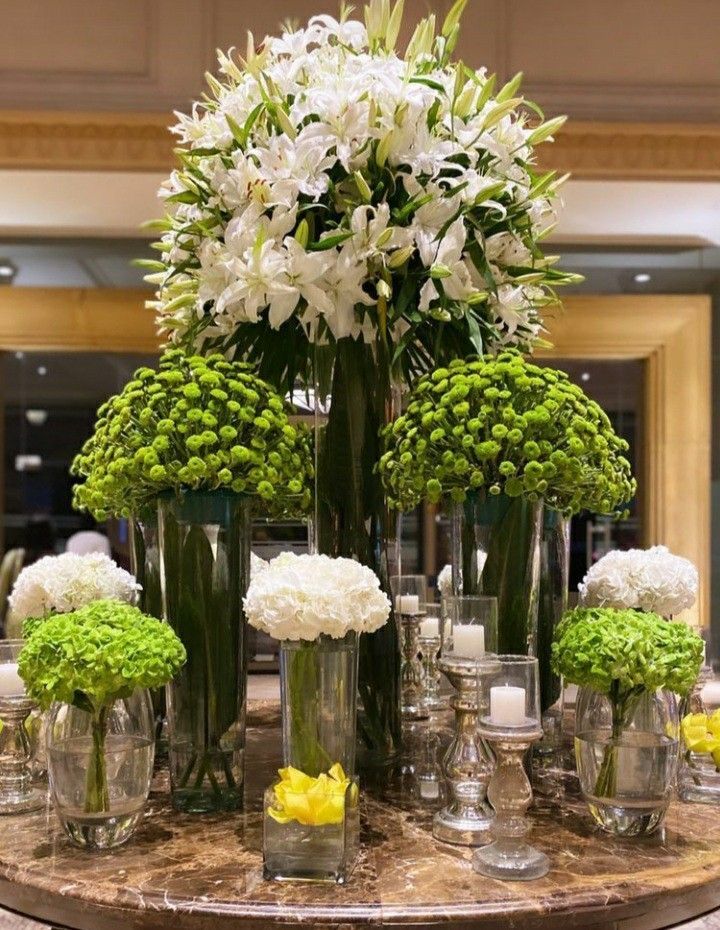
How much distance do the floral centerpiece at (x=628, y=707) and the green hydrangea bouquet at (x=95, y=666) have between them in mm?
484

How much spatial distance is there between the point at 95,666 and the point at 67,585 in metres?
0.39

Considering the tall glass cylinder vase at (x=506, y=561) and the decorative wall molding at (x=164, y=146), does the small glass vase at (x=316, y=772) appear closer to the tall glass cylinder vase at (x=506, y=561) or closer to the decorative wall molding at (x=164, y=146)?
the tall glass cylinder vase at (x=506, y=561)

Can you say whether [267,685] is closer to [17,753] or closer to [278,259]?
[17,753]

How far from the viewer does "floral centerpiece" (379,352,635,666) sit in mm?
1218

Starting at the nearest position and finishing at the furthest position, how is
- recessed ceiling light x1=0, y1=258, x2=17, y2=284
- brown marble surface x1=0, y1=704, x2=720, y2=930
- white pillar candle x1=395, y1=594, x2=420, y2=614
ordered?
brown marble surface x1=0, y1=704, x2=720, y2=930, white pillar candle x1=395, y1=594, x2=420, y2=614, recessed ceiling light x1=0, y1=258, x2=17, y2=284

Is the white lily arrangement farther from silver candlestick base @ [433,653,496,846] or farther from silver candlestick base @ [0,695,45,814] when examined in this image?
silver candlestick base @ [0,695,45,814]

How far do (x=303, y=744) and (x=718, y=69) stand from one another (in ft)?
10.9

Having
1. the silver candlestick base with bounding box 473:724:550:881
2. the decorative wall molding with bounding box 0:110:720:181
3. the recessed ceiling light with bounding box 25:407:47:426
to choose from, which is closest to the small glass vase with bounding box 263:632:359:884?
the silver candlestick base with bounding box 473:724:550:881

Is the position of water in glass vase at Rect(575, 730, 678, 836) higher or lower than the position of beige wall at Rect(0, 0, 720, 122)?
lower

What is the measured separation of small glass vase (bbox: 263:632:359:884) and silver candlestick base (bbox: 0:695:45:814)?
0.42 m

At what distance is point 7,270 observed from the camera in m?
4.36

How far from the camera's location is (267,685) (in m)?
1.89

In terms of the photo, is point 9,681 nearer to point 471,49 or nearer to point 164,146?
point 164,146

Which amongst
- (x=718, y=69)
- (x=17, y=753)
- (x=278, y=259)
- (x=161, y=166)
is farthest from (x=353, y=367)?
(x=718, y=69)
